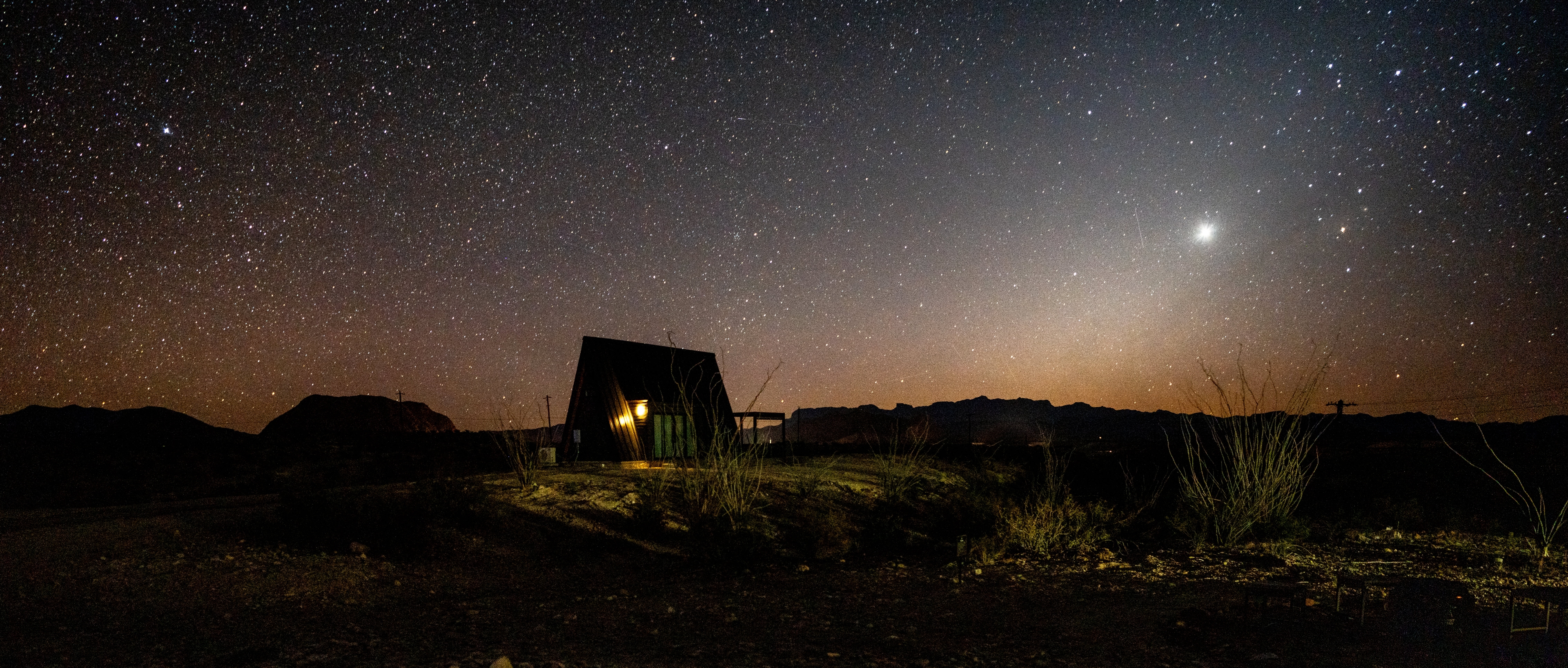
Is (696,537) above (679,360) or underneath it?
underneath

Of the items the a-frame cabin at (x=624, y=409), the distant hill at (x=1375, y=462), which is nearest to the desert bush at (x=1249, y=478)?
the distant hill at (x=1375, y=462)

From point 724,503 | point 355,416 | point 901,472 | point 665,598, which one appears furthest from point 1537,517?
point 355,416

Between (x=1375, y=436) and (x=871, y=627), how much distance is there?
5380cm

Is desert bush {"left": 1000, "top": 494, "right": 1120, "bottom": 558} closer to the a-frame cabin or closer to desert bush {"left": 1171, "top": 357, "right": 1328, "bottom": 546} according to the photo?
desert bush {"left": 1171, "top": 357, "right": 1328, "bottom": 546}

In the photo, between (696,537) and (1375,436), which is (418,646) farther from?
(1375,436)

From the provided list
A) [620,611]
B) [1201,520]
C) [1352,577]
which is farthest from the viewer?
[1201,520]

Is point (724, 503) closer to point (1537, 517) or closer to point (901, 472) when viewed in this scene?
point (901, 472)

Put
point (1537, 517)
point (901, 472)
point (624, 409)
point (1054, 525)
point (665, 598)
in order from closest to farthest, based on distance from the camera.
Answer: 1. point (665, 598)
2. point (1054, 525)
3. point (1537, 517)
4. point (901, 472)
5. point (624, 409)

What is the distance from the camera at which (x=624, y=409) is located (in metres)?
23.8

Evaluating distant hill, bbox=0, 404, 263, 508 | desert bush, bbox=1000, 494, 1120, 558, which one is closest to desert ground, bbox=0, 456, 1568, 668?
desert bush, bbox=1000, 494, 1120, 558

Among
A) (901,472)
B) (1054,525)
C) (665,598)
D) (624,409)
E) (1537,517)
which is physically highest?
(624,409)

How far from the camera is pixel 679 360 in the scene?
25875 mm

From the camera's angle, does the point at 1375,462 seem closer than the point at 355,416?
Yes

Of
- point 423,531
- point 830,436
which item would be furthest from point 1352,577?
point 830,436
